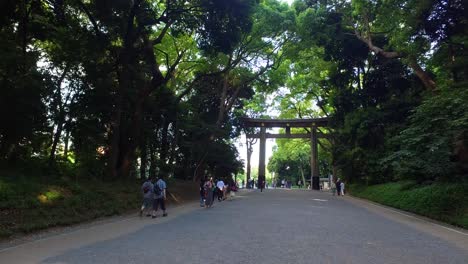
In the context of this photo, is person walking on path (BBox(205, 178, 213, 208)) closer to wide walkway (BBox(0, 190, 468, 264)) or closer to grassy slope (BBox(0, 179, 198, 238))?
grassy slope (BBox(0, 179, 198, 238))

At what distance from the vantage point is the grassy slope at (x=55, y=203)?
369 inches

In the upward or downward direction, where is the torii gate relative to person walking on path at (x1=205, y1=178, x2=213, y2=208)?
upward

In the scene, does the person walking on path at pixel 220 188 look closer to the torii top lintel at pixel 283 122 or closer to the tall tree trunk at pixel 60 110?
the tall tree trunk at pixel 60 110

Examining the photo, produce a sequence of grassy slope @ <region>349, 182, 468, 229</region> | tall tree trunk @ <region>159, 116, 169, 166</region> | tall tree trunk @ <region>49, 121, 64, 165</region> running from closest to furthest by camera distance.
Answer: grassy slope @ <region>349, 182, 468, 229</region> → tall tree trunk @ <region>49, 121, 64, 165</region> → tall tree trunk @ <region>159, 116, 169, 166</region>

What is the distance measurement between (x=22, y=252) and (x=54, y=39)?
37.4 ft

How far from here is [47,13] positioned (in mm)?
14289

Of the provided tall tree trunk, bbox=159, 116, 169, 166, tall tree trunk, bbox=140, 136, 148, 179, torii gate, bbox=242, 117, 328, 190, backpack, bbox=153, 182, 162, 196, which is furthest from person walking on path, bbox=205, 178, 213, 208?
torii gate, bbox=242, 117, 328, 190

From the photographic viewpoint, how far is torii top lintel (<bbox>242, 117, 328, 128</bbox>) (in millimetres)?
42438

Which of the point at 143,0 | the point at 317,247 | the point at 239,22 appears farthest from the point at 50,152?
the point at 317,247

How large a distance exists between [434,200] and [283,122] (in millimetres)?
30031

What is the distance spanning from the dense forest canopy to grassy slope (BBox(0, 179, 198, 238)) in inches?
106

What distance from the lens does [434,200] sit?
1444 centimetres

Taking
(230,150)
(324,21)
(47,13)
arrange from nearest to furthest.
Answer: (47,13) → (324,21) → (230,150)

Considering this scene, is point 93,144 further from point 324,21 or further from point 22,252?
point 324,21
